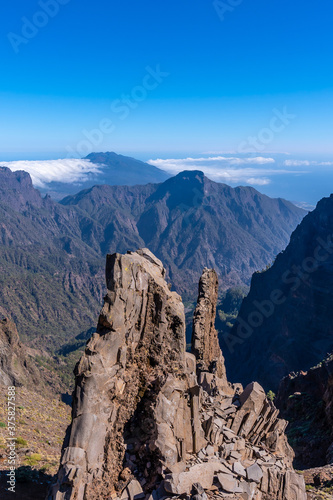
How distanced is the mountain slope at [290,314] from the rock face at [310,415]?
1745 inches

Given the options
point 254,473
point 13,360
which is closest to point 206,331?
point 254,473

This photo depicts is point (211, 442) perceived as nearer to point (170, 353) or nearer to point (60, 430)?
point (170, 353)

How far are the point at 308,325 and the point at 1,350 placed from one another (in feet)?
279

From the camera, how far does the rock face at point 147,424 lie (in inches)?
578

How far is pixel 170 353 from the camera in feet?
59.7

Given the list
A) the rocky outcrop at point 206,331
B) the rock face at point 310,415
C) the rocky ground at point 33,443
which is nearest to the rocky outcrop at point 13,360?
the rocky ground at point 33,443

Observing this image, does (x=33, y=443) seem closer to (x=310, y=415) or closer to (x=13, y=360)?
(x=310, y=415)

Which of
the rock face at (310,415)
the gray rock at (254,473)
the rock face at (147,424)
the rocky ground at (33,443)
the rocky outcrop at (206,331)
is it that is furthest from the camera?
the rock face at (310,415)

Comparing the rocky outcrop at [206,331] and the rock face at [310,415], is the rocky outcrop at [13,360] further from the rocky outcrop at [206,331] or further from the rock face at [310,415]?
the rock face at [310,415]

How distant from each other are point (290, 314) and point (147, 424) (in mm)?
114165

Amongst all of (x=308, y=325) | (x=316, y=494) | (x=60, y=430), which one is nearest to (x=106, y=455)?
(x=316, y=494)

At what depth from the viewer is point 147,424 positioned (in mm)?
16141

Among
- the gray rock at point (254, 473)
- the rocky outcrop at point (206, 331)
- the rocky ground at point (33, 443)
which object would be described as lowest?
the rocky ground at point (33, 443)

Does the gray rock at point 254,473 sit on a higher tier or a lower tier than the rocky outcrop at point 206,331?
lower
